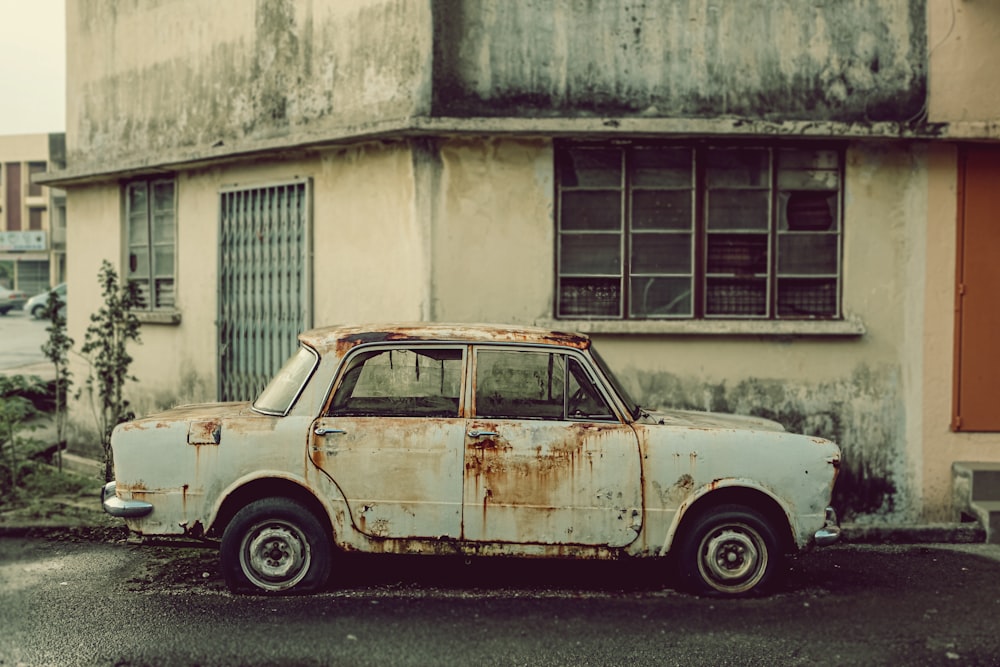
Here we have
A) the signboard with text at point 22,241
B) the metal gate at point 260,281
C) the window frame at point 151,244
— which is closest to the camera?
the metal gate at point 260,281

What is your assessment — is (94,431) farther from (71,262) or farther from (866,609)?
(866,609)

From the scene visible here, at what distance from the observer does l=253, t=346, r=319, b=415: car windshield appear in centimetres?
623

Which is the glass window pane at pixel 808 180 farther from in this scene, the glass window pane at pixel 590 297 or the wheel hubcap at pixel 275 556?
the wheel hubcap at pixel 275 556

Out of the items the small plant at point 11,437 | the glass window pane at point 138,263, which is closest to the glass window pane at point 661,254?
the glass window pane at point 138,263

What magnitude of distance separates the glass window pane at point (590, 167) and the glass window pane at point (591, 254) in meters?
0.43

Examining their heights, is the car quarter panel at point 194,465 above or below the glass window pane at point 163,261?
below

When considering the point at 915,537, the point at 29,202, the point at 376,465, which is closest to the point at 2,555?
the point at 376,465

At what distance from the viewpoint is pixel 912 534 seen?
8102mm

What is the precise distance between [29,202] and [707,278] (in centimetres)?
5423

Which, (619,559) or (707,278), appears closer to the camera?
(619,559)

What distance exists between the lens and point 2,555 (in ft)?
24.0

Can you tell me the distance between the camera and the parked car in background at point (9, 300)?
38812 millimetres

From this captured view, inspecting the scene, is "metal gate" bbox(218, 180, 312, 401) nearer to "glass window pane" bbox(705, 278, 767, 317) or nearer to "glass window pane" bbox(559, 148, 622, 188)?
"glass window pane" bbox(559, 148, 622, 188)

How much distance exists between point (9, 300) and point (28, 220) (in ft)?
61.8
